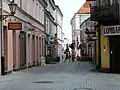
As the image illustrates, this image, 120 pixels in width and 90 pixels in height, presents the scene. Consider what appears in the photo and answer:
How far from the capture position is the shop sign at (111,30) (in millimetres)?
29188

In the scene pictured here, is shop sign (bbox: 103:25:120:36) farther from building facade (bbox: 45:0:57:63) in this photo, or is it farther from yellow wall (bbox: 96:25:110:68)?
building facade (bbox: 45:0:57:63)

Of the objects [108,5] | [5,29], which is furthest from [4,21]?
[108,5]

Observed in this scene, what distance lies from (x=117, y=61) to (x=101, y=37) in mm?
2382

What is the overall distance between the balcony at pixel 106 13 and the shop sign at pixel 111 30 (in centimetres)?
70

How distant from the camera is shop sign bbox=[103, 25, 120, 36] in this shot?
29188mm

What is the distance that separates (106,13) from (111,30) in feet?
4.42

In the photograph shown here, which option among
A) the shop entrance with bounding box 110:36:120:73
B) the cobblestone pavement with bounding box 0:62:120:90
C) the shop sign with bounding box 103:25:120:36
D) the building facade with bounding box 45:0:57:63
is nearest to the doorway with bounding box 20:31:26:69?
the shop sign with bounding box 103:25:120:36

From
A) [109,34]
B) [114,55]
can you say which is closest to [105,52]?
[114,55]

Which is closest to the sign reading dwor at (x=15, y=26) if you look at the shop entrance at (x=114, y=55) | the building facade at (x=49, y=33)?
the shop entrance at (x=114, y=55)

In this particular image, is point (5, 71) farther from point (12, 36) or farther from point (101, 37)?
point (101, 37)

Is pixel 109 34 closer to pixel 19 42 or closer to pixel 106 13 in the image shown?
pixel 106 13

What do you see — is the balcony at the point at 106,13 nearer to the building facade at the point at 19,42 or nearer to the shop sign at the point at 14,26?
the shop sign at the point at 14,26

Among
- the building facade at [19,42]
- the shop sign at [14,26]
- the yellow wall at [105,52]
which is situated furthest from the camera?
the yellow wall at [105,52]

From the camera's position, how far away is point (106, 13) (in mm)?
29562
